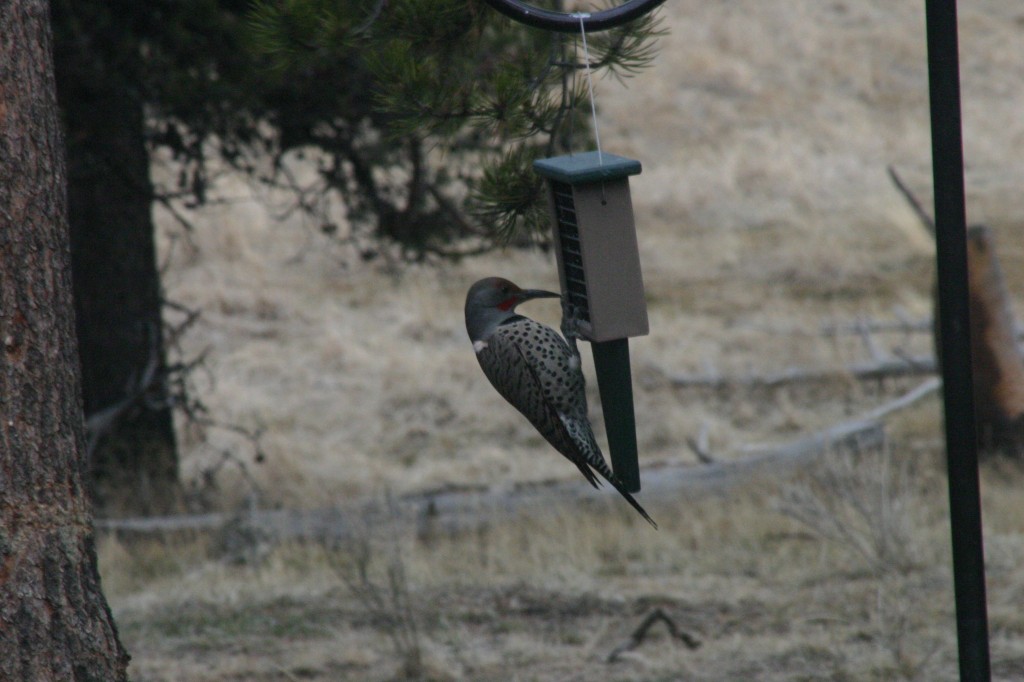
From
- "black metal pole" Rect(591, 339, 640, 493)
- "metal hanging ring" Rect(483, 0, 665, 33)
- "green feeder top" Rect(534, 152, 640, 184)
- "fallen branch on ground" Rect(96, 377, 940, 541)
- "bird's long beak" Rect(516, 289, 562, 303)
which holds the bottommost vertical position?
"fallen branch on ground" Rect(96, 377, 940, 541)

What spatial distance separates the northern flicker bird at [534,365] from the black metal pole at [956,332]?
2.94 ft

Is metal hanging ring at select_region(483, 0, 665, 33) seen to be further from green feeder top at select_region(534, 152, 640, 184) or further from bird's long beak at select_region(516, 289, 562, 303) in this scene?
bird's long beak at select_region(516, 289, 562, 303)

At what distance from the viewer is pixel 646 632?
576 cm

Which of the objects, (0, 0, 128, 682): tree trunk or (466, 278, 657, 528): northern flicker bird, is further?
(466, 278, 657, 528): northern flicker bird

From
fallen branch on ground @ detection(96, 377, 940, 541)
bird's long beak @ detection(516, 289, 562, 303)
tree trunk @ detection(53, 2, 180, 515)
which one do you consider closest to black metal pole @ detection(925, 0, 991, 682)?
bird's long beak @ detection(516, 289, 562, 303)

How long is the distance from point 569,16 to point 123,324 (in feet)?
17.8

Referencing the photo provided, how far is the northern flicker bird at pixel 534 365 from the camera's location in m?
3.57

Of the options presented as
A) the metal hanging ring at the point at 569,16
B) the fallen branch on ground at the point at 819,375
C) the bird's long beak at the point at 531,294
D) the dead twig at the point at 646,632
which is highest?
the metal hanging ring at the point at 569,16

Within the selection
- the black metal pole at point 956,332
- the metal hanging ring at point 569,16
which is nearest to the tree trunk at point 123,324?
the metal hanging ring at point 569,16

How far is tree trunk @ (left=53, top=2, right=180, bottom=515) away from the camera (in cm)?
763

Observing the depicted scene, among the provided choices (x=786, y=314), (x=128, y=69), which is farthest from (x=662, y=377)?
(x=128, y=69)

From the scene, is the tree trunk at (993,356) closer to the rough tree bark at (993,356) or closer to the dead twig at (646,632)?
the rough tree bark at (993,356)

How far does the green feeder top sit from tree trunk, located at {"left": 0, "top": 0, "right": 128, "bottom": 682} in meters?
1.23

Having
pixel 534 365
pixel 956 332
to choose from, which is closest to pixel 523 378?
pixel 534 365
